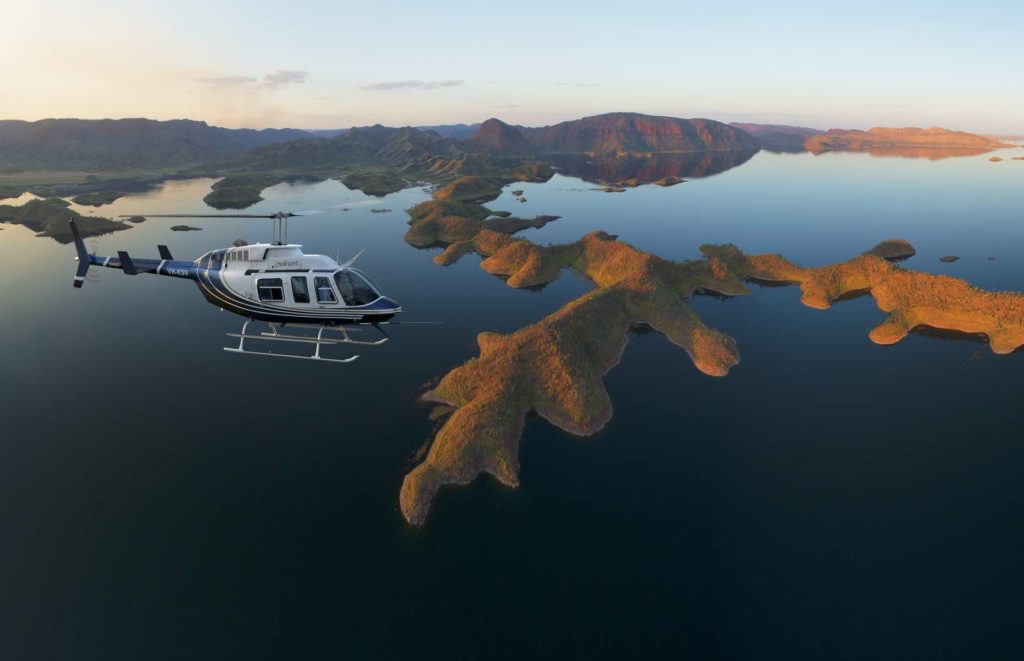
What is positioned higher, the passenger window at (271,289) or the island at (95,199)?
the island at (95,199)

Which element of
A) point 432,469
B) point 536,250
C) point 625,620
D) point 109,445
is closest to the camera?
point 625,620

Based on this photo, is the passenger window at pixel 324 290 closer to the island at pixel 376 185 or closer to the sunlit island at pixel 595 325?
the sunlit island at pixel 595 325

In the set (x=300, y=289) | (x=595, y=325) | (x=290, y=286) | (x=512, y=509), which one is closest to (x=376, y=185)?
(x=595, y=325)

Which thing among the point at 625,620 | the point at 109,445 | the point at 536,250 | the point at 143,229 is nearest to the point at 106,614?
the point at 109,445

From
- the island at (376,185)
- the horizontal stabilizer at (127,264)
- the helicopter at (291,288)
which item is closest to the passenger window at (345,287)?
the helicopter at (291,288)

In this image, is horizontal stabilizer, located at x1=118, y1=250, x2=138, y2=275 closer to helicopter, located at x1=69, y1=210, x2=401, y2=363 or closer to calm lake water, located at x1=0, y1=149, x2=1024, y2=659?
helicopter, located at x1=69, y1=210, x2=401, y2=363

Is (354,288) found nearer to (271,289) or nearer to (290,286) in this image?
(290,286)

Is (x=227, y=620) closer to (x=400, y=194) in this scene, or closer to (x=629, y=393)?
(x=629, y=393)
